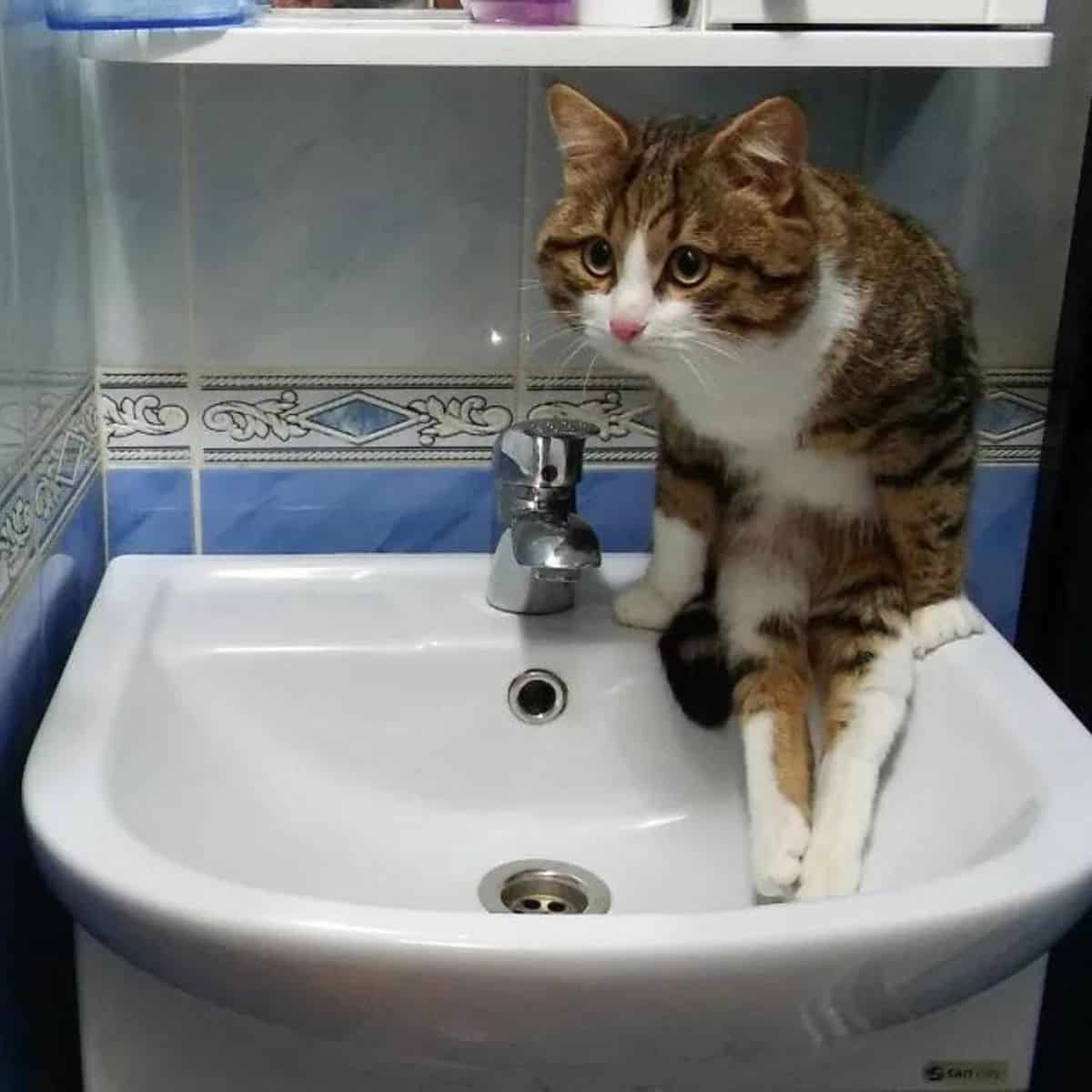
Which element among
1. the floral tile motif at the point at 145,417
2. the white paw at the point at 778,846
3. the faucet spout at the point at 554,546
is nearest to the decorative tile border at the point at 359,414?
the floral tile motif at the point at 145,417

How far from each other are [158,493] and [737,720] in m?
0.47

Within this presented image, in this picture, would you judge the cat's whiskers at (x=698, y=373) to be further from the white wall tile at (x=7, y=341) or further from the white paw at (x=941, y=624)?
the white wall tile at (x=7, y=341)

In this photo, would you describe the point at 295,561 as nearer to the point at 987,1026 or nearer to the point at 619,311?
the point at 619,311

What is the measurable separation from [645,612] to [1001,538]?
1.09ft

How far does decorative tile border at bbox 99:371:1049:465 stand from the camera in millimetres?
1062

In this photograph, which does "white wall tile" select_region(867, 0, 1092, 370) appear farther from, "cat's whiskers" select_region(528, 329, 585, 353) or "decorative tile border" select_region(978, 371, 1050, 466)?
"cat's whiskers" select_region(528, 329, 585, 353)

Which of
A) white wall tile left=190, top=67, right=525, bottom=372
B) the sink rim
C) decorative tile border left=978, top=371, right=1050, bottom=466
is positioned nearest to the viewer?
the sink rim


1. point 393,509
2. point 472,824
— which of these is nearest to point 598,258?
point 393,509

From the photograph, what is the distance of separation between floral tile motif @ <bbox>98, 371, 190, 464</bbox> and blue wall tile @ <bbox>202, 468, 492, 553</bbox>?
0.04 meters

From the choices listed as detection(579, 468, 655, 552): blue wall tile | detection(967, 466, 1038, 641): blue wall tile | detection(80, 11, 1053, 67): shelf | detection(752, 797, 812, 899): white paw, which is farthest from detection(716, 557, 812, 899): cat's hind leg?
detection(80, 11, 1053, 67): shelf

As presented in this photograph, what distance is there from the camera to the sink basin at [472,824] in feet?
2.12

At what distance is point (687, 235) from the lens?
2.85 ft

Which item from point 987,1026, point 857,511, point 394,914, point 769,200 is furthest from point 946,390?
point 394,914

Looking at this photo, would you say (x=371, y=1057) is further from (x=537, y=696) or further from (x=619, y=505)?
(x=619, y=505)
